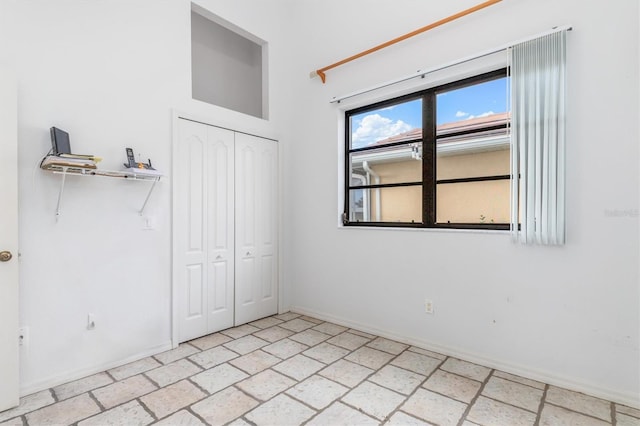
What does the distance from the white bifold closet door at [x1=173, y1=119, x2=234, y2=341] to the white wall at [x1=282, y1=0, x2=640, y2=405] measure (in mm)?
959

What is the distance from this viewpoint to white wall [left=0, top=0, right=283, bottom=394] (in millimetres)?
2203

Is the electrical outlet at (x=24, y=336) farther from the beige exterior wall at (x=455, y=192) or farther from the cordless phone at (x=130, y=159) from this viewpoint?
the beige exterior wall at (x=455, y=192)

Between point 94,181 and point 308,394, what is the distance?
2.17m

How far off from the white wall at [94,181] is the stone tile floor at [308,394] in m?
0.28

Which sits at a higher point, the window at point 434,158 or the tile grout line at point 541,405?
the window at point 434,158

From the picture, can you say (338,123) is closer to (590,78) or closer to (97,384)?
(590,78)

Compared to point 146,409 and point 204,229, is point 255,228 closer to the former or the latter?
point 204,229

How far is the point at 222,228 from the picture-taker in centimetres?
338

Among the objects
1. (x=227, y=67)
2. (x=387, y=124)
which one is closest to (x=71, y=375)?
(x=387, y=124)

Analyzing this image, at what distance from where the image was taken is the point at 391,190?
3.34 meters

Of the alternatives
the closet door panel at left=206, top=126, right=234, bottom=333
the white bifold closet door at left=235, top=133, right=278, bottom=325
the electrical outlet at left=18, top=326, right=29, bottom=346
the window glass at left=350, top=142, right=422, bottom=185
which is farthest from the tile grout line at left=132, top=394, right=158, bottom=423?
the window glass at left=350, top=142, right=422, bottom=185

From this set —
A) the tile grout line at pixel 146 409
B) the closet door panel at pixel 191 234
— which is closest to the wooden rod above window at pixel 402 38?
the closet door panel at pixel 191 234

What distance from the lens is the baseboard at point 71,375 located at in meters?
2.16

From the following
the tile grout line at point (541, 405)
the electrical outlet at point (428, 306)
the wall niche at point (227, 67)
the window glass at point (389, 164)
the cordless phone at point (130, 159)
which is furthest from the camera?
the wall niche at point (227, 67)
